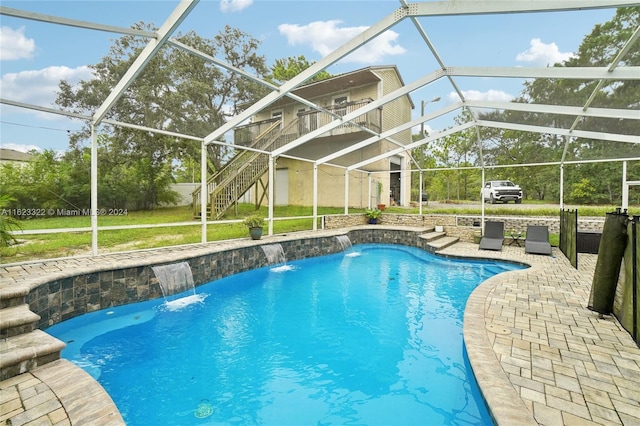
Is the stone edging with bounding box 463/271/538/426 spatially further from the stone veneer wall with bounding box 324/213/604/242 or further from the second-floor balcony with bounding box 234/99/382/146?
the stone veneer wall with bounding box 324/213/604/242

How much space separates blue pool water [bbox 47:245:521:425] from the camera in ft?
9.24

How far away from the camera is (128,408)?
2.79 m

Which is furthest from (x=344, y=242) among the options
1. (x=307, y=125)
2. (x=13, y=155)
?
(x=13, y=155)

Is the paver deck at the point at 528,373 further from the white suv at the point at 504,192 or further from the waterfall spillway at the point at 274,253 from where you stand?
the white suv at the point at 504,192

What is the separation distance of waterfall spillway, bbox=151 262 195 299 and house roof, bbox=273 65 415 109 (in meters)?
9.67

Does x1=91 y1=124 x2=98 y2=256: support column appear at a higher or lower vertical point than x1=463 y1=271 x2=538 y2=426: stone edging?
higher

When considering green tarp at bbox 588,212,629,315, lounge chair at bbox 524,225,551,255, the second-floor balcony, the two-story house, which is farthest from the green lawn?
green tarp at bbox 588,212,629,315

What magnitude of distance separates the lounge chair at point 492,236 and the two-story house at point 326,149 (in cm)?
389

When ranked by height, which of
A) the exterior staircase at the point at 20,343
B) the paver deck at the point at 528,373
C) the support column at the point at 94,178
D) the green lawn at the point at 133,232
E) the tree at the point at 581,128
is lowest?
the paver deck at the point at 528,373

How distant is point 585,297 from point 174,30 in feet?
24.4

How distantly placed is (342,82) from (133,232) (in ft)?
34.8

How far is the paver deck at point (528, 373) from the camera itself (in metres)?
2.17

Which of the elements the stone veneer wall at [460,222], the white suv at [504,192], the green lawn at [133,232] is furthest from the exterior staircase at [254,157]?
the white suv at [504,192]

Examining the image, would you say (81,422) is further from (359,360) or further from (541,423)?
(541,423)
